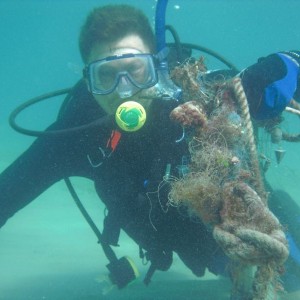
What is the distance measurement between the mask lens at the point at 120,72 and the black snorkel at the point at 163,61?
0.08 m

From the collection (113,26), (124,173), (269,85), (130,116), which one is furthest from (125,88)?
(269,85)

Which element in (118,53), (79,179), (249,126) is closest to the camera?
(249,126)

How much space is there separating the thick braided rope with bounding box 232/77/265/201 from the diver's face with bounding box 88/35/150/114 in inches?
44.3

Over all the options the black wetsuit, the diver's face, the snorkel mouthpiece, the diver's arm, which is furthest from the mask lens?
the diver's arm

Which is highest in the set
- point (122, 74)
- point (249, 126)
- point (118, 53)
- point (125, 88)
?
point (118, 53)

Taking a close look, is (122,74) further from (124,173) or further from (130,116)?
(124,173)

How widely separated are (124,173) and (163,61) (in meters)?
1.26

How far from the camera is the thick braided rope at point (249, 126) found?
2.66m

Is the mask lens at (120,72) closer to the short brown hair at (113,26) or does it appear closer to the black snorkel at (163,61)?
the black snorkel at (163,61)

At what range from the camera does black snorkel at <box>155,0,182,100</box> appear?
133 inches

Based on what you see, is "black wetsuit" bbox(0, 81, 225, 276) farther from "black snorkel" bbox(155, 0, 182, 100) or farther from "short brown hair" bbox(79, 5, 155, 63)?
"short brown hair" bbox(79, 5, 155, 63)

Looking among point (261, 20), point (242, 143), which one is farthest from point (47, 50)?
point (242, 143)

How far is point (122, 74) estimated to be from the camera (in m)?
3.66

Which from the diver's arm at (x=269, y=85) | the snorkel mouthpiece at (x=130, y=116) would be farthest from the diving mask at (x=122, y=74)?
the diver's arm at (x=269, y=85)
